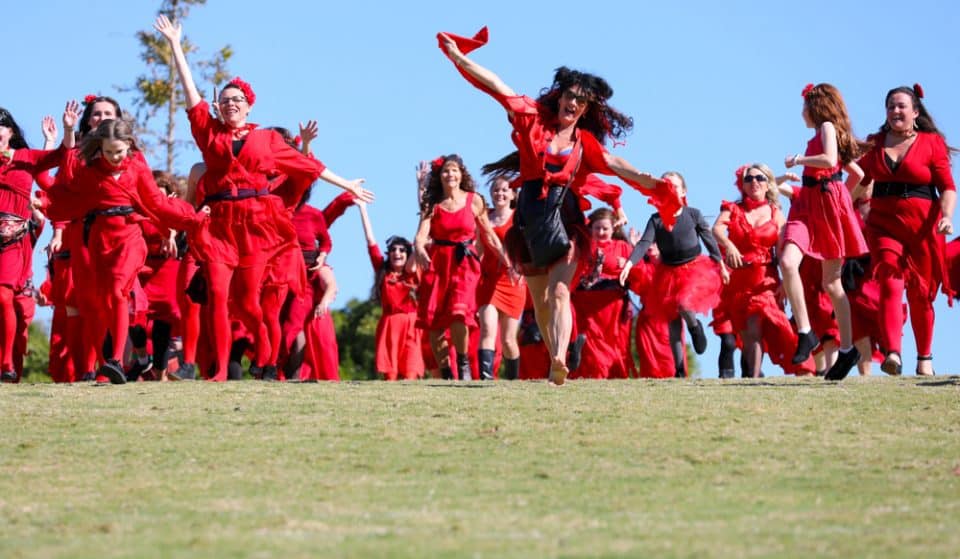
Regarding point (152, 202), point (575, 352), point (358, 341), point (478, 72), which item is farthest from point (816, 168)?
point (358, 341)

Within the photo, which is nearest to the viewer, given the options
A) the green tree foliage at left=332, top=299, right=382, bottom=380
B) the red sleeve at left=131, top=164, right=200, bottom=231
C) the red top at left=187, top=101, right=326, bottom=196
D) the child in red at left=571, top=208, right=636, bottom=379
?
the red sleeve at left=131, top=164, right=200, bottom=231

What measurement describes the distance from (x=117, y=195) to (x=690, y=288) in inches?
224

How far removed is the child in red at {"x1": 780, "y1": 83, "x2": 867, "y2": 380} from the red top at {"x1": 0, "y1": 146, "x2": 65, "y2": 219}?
592 centimetres

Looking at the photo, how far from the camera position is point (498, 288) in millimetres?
17219

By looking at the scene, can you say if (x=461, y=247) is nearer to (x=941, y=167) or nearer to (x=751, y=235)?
(x=751, y=235)

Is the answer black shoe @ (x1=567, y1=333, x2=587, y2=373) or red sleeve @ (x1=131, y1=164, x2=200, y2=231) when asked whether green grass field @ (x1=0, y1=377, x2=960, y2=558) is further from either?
black shoe @ (x1=567, y1=333, x2=587, y2=373)

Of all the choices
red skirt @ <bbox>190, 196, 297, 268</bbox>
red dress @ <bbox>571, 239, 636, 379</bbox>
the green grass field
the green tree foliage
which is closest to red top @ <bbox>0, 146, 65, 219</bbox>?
red skirt @ <bbox>190, 196, 297, 268</bbox>

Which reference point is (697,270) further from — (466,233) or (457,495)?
(457,495)

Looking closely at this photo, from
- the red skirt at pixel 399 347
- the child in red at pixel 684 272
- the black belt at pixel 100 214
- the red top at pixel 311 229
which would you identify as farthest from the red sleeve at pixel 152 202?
the red skirt at pixel 399 347

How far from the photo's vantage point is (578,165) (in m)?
12.4

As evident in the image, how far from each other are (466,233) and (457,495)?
9.63 m

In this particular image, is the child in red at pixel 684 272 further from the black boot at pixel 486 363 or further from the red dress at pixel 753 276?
the black boot at pixel 486 363

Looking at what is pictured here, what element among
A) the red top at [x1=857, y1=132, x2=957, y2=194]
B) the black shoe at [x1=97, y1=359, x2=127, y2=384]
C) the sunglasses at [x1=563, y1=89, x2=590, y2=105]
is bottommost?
the black shoe at [x1=97, y1=359, x2=127, y2=384]

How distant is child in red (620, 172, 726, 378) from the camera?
1661 centimetres
